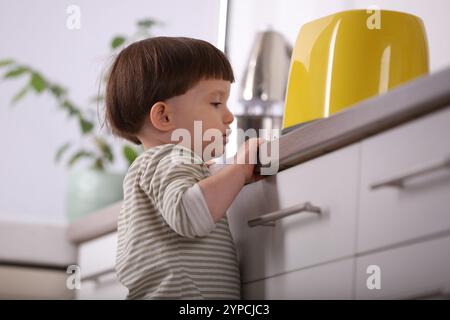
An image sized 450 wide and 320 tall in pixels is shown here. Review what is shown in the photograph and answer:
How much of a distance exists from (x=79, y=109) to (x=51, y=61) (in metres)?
0.20

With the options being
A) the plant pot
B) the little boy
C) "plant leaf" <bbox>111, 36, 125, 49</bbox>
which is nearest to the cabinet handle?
the plant pot

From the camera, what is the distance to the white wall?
2.84 m

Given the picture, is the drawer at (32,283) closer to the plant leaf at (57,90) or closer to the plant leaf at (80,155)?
the plant leaf at (80,155)

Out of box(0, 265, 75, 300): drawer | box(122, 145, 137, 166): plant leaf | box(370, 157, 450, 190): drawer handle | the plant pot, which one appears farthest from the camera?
box(122, 145, 137, 166): plant leaf

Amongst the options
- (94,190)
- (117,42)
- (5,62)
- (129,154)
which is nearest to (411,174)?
(94,190)

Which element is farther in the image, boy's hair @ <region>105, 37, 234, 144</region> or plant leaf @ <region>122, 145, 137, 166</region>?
plant leaf @ <region>122, 145, 137, 166</region>

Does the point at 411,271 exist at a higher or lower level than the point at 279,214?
lower

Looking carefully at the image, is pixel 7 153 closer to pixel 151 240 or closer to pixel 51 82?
pixel 51 82

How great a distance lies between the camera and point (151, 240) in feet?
4.86

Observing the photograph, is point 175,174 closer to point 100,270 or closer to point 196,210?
point 196,210

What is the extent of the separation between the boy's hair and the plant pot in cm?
84

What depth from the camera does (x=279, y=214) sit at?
1.38m

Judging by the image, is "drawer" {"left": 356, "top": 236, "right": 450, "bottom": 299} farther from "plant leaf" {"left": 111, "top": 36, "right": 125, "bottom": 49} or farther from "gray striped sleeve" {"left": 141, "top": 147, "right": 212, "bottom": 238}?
"plant leaf" {"left": 111, "top": 36, "right": 125, "bottom": 49}
